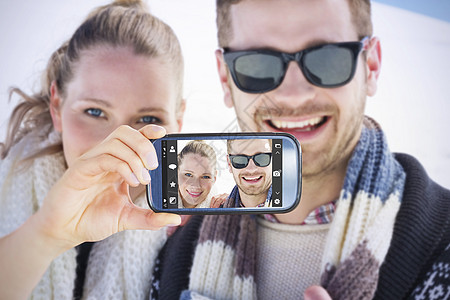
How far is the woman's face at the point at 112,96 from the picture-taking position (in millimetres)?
1199

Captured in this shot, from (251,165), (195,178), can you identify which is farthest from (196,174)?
(251,165)

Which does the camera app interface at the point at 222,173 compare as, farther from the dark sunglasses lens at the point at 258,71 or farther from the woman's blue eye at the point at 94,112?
the woman's blue eye at the point at 94,112

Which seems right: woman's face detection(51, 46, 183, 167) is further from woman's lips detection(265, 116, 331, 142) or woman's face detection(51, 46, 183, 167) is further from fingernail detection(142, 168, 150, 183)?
fingernail detection(142, 168, 150, 183)

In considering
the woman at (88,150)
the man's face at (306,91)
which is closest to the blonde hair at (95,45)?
the woman at (88,150)

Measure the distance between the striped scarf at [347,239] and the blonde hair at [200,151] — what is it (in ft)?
1.36

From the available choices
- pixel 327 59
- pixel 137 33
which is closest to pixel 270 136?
pixel 327 59

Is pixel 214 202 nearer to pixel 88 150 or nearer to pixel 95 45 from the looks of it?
pixel 88 150

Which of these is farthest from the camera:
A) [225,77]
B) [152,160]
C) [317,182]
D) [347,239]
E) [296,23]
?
[225,77]

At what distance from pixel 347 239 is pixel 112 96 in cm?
76

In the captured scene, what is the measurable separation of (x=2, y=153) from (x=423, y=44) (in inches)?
60.0

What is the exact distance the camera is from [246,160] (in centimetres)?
82

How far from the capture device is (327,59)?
3.55 ft

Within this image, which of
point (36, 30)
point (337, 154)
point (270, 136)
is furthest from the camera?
point (36, 30)

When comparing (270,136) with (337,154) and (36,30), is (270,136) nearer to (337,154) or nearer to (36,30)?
(337,154)
